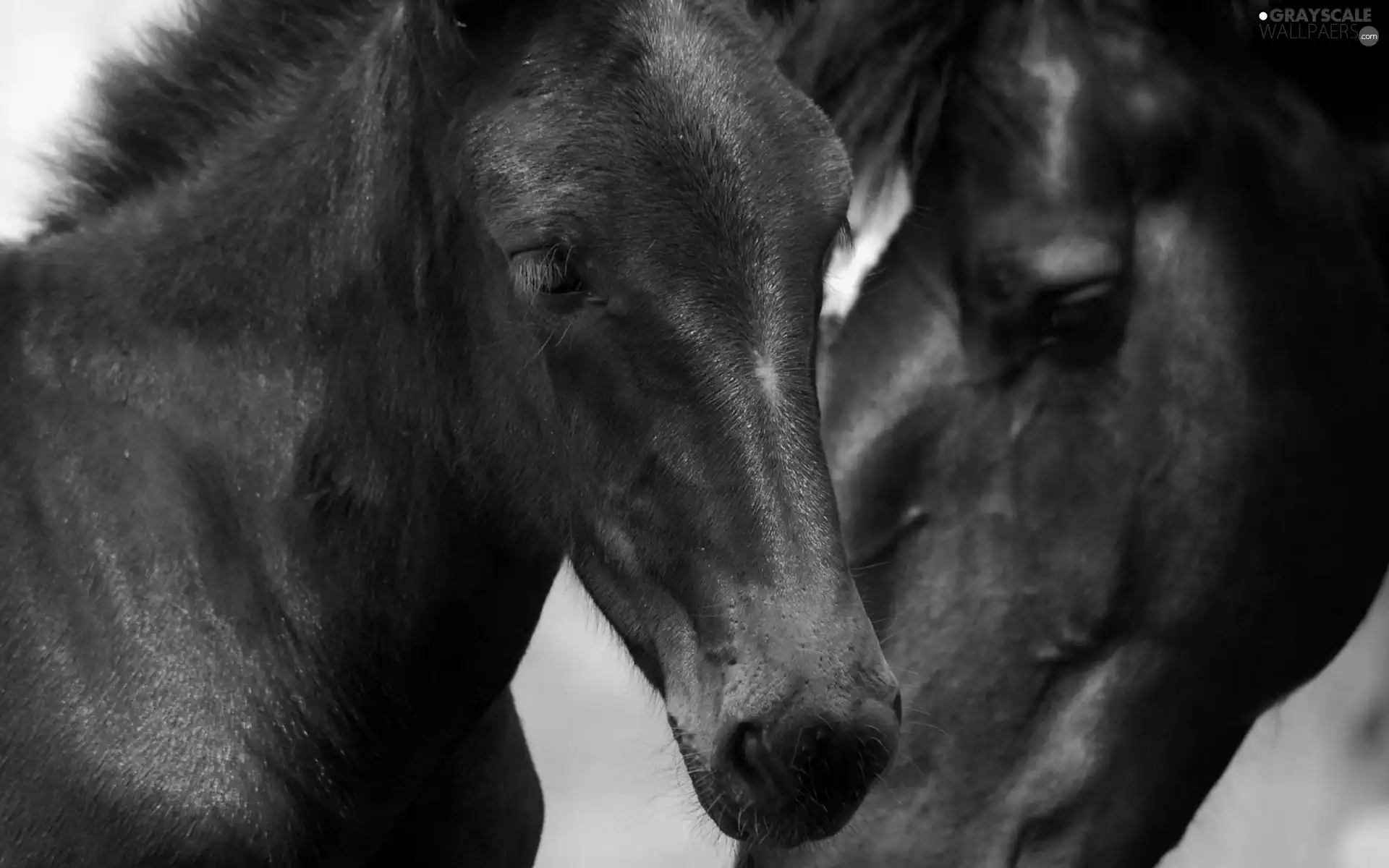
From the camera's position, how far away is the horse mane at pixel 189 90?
6.40ft

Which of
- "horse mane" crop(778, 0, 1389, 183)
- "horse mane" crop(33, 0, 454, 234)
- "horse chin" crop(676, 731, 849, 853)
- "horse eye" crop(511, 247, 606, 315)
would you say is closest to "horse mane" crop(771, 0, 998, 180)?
"horse mane" crop(778, 0, 1389, 183)

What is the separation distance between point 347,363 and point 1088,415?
997mm

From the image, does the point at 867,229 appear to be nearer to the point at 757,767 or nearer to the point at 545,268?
the point at 545,268

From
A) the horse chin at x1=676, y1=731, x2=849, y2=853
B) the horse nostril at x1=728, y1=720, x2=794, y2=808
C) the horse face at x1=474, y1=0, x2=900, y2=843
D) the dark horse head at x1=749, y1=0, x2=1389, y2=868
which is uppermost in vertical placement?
the horse face at x1=474, y1=0, x2=900, y2=843

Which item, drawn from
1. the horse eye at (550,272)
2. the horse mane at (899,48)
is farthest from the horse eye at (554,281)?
the horse mane at (899,48)

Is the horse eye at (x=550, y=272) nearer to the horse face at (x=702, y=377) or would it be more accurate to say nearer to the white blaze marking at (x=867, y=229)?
the horse face at (x=702, y=377)

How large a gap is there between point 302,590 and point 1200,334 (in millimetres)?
1214

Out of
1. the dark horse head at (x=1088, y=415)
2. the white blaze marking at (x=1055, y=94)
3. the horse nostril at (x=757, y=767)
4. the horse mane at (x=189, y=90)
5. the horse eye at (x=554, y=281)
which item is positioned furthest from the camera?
the white blaze marking at (x=1055, y=94)

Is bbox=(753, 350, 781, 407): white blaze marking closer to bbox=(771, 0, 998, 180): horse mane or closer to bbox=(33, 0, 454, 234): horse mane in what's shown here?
bbox=(33, 0, 454, 234): horse mane

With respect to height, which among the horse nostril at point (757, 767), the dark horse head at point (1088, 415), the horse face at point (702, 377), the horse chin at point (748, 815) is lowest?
the dark horse head at point (1088, 415)

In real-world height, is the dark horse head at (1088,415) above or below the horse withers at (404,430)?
below

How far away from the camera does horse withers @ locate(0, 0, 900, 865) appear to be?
5.16ft

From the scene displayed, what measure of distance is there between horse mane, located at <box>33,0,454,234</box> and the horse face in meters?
0.36

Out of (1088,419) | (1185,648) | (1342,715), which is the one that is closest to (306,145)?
(1088,419)
